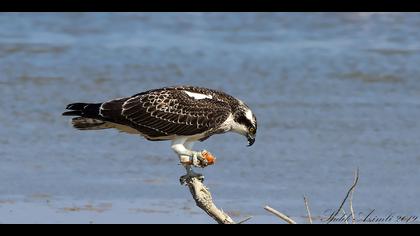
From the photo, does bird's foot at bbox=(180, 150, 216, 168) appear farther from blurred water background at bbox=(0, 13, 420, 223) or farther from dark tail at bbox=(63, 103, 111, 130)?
blurred water background at bbox=(0, 13, 420, 223)

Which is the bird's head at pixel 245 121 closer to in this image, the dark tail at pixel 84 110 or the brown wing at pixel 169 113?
the brown wing at pixel 169 113

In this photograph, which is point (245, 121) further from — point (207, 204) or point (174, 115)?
point (207, 204)

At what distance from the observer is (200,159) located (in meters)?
7.66

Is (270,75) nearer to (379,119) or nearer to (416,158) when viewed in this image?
(379,119)

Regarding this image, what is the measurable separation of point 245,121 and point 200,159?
0.79 m

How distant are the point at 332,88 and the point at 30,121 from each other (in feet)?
14.0

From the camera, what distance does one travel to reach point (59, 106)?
44.8ft

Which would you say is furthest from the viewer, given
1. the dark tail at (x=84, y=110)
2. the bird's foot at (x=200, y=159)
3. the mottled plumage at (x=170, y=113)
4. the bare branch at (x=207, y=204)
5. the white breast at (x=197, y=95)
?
the white breast at (x=197, y=95)

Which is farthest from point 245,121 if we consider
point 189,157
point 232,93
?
point 232,93

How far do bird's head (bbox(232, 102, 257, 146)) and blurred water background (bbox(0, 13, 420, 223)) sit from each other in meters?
1.35

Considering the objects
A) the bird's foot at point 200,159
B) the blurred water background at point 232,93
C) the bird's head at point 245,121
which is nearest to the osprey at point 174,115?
the bird's head at point 245,121

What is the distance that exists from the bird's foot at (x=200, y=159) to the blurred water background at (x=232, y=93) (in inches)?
73.4

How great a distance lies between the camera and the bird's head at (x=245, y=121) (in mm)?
8273
